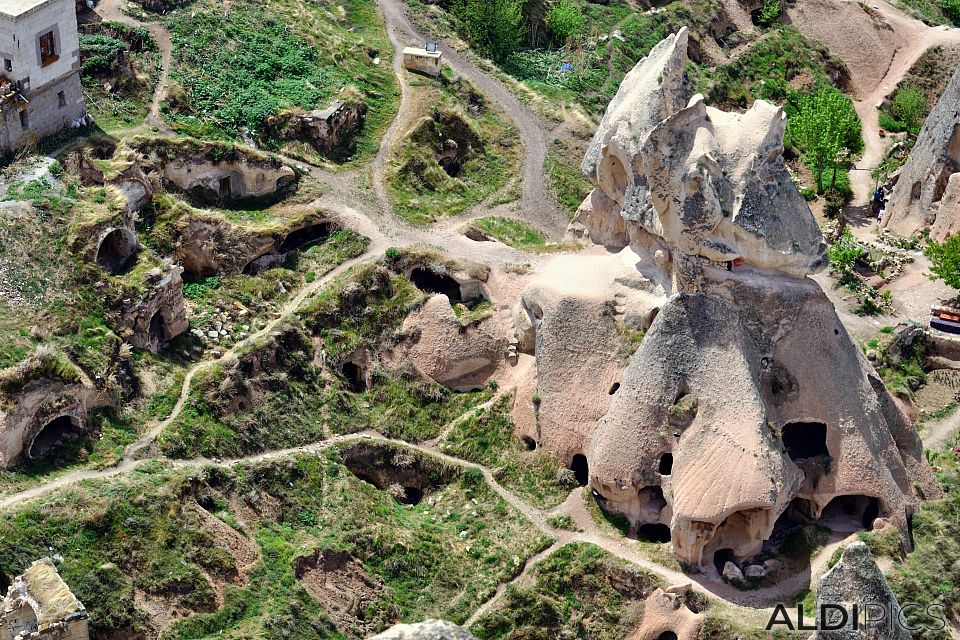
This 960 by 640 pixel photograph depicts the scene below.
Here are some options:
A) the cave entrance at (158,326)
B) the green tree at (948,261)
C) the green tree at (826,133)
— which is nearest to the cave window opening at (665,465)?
the green tree at (948,261)

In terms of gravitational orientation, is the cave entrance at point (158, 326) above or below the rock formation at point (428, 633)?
below

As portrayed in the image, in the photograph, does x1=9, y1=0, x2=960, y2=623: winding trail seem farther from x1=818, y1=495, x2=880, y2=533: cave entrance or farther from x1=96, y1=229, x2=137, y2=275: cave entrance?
x1=96, y1=229, x2=137, y2=275: cave entrance

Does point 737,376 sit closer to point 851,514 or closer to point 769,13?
point 851,514

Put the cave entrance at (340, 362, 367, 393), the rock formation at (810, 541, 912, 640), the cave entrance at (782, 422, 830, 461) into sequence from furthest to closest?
the cave entrance at (340, 362, 367, 393) → the cave entrance at (782, 422, 830, 461) → the rock formation at (810, 541, 912, 640)

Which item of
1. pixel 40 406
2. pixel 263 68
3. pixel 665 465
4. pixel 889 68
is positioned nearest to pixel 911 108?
pixel 889 68

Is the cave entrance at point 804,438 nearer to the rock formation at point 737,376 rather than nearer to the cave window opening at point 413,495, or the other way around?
the rock formation at point 737,376

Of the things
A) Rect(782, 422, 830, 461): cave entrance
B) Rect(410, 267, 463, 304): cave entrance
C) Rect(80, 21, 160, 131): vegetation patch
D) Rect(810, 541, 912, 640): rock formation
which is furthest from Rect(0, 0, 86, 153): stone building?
Rect(810, 541, 912, 640): rock formation
